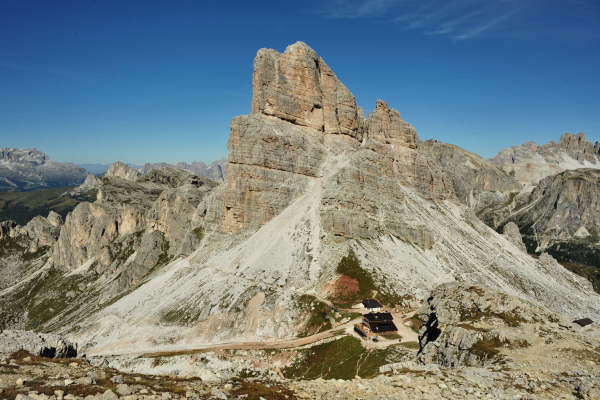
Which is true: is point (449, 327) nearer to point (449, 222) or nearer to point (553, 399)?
point (553, 399)

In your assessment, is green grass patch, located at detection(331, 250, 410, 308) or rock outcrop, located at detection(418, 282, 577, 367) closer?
rock outcrop, located at detection(418, 282, 577, 367)

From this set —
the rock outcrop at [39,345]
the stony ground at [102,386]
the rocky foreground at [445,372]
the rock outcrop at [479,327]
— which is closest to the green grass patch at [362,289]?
the rock outcrop at [479,327]

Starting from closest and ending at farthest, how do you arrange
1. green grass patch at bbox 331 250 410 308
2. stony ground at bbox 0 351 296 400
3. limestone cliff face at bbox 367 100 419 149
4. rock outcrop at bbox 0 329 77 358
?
stony ground at bbox 0 351 296 400
rock outcrop at bbox 0 329 77 358
green grass patch at bbox 331 250 410 308
limestone cliff face at bbox 367 100 419 149

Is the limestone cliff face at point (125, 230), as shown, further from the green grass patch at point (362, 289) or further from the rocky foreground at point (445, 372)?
the rocky foreground at point (445, 372)

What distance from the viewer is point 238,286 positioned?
94312mm

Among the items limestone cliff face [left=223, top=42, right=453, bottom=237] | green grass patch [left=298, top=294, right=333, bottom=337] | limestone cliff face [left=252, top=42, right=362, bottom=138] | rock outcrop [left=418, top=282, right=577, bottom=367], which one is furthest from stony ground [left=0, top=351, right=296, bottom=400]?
limestone cliff face [left=252, top=42, right=362, bottom=138]

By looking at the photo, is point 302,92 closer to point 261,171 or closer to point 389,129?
point 261,171

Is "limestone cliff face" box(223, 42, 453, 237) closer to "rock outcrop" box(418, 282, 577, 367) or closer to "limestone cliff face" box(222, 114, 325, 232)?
"limestone cliff face" box(222, 114, 325, 232)

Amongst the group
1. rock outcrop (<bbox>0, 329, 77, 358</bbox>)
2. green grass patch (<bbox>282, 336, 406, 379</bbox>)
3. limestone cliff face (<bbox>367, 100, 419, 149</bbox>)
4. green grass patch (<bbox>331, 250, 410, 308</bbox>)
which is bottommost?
green grass patch (<bbox>282, 336, 406, 379</bbox>)

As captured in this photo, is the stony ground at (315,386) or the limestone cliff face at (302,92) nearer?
the stony ground at (315,386)

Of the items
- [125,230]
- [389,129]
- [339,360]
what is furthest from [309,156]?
A: [125,230]

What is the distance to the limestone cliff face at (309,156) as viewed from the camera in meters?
119

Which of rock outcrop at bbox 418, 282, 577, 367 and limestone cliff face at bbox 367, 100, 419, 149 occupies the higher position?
limestone cliff face at bbox 367, 100, 419, 149

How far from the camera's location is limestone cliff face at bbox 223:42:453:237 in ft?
390
